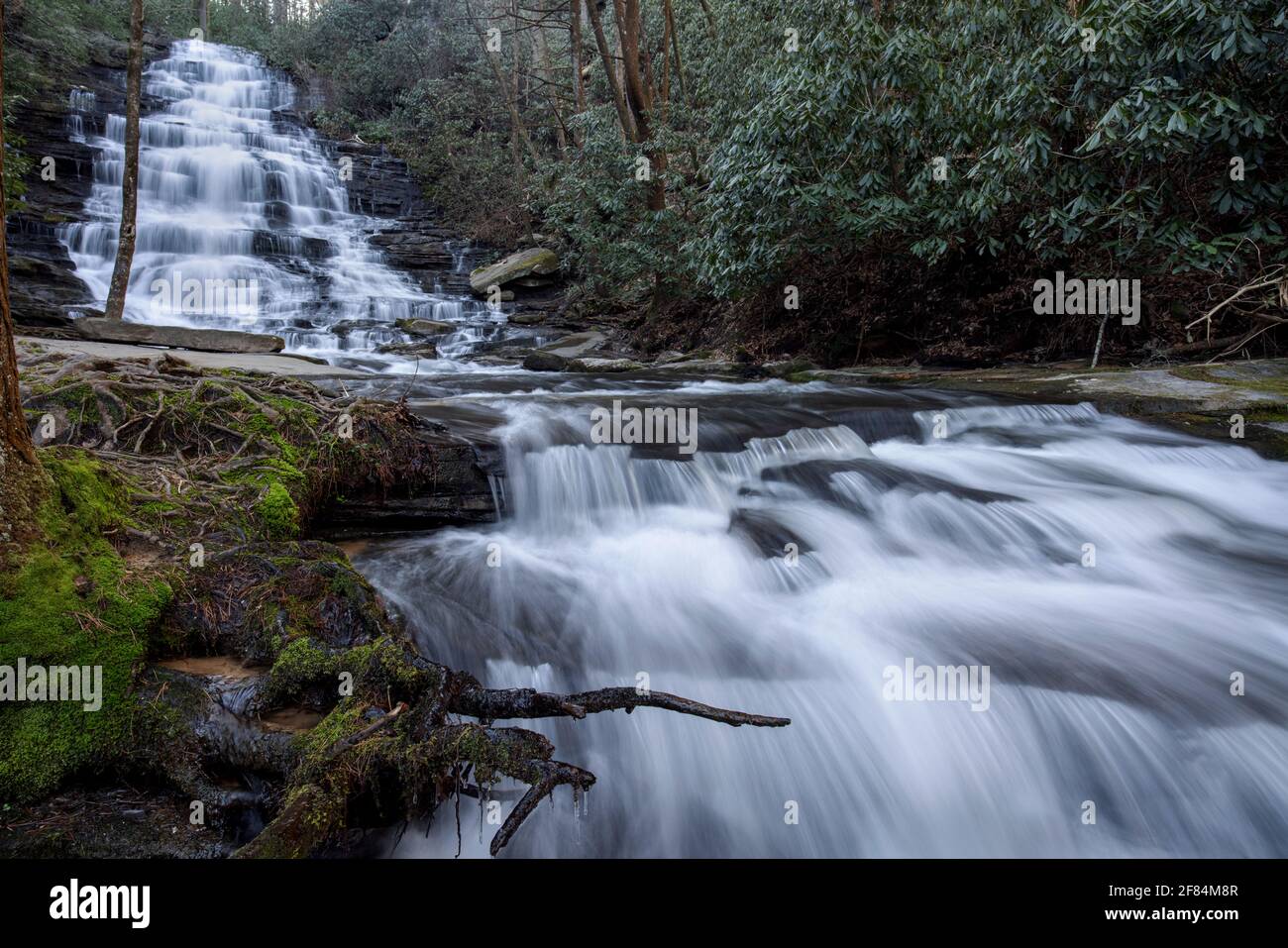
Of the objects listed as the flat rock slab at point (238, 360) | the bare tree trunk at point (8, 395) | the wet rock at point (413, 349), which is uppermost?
the wet rock at point (413, 349)

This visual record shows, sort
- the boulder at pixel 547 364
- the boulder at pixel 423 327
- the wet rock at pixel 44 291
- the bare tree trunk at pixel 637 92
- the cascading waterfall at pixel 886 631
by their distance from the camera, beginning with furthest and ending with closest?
the boulder at pixel 423 327, the bare tree trunk at pixel 637 92, the boulder at pixel 547 364, the wet rock at pixel 44 291, the cascading waterfall at pixel 886 631

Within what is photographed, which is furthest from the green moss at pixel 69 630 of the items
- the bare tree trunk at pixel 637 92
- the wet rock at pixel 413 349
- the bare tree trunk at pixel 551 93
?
the bare tree trunk at pixel 551 93

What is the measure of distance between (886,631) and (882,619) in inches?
5.6

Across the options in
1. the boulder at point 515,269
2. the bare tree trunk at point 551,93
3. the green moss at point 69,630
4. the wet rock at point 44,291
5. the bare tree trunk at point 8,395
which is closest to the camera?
the green moss at point 69,630

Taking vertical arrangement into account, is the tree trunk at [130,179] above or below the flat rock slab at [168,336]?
above

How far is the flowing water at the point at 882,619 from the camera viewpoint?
10.7 ft

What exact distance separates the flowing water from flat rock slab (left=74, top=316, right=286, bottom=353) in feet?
10.5

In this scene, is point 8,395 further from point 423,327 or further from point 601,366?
point 423,327

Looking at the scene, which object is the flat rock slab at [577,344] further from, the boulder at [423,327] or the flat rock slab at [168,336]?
the flat rock slab at [168,336]

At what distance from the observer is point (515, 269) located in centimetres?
1984

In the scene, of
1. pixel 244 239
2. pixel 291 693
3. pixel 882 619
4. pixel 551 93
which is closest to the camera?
pixel 291 693

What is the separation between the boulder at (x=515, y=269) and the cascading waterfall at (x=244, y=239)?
0.92 meters

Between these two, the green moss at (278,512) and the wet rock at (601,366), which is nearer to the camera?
the green moss at (278,512)

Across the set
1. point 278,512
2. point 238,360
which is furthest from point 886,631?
point 238,360
